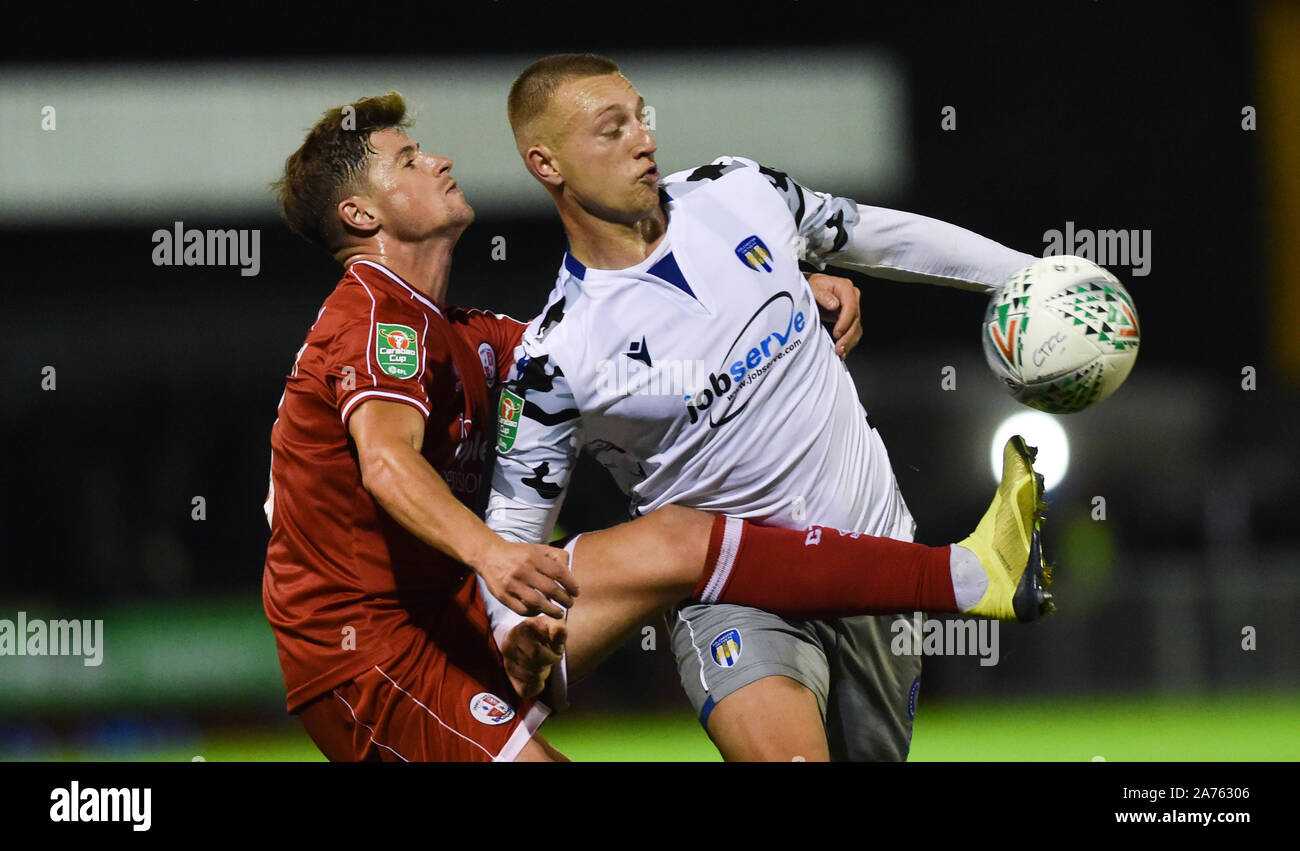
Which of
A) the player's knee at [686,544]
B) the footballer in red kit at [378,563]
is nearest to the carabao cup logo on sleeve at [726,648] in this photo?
the player's knee at [686,544]

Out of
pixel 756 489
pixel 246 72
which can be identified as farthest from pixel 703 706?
pixel 246 72

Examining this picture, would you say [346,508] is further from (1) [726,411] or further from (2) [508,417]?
(1) [726,411]

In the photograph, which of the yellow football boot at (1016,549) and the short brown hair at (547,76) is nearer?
the yellow football boot at (1016,549)

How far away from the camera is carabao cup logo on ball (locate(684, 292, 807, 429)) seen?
3053mm

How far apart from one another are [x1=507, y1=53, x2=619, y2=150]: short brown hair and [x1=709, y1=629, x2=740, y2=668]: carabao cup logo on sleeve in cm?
131

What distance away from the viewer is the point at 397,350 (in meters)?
2.89

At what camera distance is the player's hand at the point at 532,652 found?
2723 millimetres

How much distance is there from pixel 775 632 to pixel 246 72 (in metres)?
3.66

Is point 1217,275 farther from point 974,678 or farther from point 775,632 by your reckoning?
point 775,632

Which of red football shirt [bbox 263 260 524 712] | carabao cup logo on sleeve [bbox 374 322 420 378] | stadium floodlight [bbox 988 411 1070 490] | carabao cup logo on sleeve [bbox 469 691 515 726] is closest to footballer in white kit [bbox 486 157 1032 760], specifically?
red football shirt [bbox 263 260 524 712]

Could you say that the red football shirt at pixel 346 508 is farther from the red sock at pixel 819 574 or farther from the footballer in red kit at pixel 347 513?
the red sock at pixel 819 574

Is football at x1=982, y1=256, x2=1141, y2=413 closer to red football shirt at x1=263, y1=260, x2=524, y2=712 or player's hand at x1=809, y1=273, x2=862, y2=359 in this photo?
player's hand at x1=809, y1=273, x2=862, y2=359

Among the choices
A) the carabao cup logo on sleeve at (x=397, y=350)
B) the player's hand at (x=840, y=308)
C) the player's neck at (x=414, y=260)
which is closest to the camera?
the carabao cup logo on sleeve at (x=397, y=350)

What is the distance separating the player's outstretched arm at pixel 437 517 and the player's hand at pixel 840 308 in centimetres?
94
